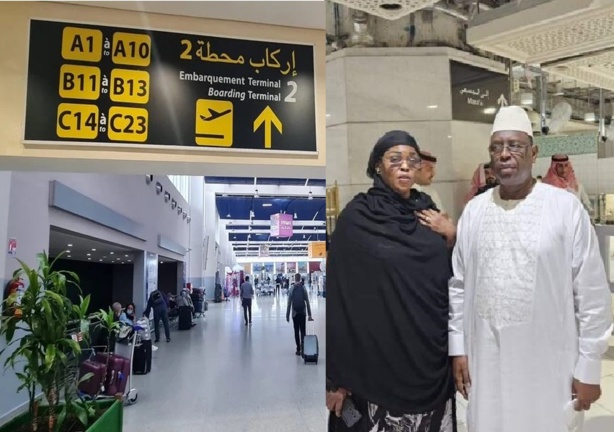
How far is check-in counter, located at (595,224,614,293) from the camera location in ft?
3.90

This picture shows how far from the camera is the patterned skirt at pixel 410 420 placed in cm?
131

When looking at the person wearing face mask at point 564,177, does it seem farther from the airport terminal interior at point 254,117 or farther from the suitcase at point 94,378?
the suitcase at point 94,378

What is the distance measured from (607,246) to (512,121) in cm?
39

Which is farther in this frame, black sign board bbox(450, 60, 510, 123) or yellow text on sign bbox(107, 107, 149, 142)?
yellow text on sign bbox(107, 107, 149, 142)

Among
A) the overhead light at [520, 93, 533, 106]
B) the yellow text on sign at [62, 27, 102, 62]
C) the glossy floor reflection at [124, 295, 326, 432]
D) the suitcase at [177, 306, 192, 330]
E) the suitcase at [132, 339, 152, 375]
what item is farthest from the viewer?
the suitcase at [177, 306, 192, 330]

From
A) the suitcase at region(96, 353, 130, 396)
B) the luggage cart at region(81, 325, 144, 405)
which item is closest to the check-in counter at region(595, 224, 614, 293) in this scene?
the luggage cart at region(81, 325, 144, 405)

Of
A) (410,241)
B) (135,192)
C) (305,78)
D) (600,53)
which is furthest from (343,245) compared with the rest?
(135,192)

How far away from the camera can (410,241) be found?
1.27 meters

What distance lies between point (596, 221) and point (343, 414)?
2.74 feet

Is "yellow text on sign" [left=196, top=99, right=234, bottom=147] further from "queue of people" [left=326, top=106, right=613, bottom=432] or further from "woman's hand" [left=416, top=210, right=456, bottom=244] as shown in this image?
"woman's hand" [left=416, top=210, right=456, bottom=244]

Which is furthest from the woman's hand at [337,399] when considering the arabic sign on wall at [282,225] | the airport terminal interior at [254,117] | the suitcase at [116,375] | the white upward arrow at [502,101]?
the arabic sign on wall at [282,225]

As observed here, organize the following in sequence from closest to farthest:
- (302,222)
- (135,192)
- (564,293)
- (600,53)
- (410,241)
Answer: (564,293), (410,241), (600,53), (135,192), (302,222)

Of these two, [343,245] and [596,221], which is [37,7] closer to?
[343,245]

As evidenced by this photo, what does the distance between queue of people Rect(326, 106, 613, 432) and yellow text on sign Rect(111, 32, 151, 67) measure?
2949 mm
